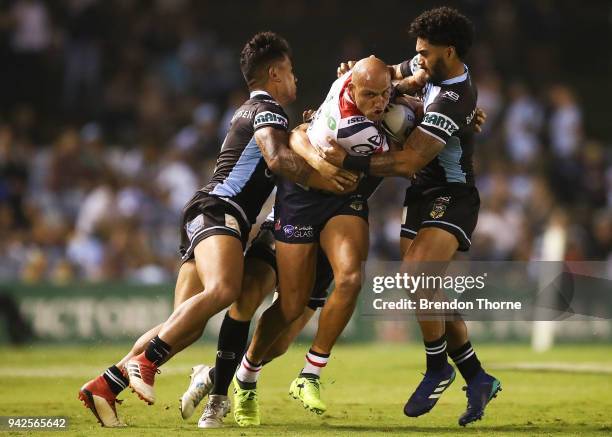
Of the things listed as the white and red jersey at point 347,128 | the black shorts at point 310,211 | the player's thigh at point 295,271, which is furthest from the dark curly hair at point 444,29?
the player's thigh at point 295,271

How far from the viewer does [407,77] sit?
9375 mm

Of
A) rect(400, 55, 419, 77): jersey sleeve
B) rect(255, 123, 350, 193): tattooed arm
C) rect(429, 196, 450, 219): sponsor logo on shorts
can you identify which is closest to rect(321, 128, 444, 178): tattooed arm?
rect(255, 123, 350, 193): tattooed arm

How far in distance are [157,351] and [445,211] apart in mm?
2431

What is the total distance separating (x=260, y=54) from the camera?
928 cm

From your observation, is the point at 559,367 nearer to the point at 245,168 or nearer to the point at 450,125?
the point at 450,125

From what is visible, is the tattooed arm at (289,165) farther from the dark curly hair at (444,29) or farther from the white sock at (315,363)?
the dark curly hair at (444,29)

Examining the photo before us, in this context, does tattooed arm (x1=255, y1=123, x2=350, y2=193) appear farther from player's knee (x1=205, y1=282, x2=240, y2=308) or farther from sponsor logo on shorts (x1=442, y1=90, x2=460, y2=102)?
sponsor logo on shorts (x1=442, y1=90, x2=460, y2=102)

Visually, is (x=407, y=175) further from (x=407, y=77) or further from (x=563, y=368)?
(x=563, y=368)

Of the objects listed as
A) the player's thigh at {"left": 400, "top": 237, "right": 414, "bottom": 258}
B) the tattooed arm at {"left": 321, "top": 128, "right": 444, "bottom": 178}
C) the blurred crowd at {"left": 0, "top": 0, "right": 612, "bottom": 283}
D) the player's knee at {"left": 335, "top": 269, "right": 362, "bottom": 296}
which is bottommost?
the player's knee at {"left": 335, "top": 269, "right": 362, "bottom": 296}

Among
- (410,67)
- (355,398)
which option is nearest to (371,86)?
(410,67)

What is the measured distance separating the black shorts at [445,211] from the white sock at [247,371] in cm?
157

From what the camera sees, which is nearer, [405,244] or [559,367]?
[405,244]

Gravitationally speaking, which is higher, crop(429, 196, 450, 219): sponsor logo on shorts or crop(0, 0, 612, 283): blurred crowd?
crop(0, 0, 612, 283): blurred crowd

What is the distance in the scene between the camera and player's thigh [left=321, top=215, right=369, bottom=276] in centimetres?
859
